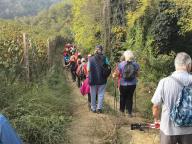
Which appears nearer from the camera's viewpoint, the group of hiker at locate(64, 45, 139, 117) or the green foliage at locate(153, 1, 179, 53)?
the group of hiker at locate(64, 45, 139, 117)

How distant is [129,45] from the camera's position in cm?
2295

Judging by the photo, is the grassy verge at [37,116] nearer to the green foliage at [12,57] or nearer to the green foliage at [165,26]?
the green foliage at [12,57]

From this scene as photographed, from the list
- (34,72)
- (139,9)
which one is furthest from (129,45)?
(34,72)

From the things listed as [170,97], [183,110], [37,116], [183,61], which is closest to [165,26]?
[37,116]

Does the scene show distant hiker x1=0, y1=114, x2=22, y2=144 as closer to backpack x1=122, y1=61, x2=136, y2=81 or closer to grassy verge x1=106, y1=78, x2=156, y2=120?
backpack x1=122, y1=61, x2=136, y2=81

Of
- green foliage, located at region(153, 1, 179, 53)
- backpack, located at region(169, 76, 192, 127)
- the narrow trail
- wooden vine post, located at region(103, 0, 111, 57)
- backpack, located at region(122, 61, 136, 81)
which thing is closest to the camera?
backpack, located at region(169, 76, 192, 127)

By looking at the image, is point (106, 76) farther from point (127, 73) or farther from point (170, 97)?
point (170, 97)

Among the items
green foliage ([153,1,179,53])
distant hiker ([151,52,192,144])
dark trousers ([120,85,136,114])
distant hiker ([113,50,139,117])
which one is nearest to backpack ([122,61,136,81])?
distant hiker ([113,50,139,117])

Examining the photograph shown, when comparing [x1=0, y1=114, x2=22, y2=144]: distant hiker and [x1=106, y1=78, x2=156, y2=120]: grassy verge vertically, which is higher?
[x1=0, y1=114, x2=22, y2=144]: distant hiker

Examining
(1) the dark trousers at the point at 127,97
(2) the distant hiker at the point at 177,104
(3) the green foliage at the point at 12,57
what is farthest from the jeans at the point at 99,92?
(2) the distant hiker at the point at 177,104

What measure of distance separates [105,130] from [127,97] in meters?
1.72

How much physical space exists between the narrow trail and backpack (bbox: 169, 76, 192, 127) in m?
3.07

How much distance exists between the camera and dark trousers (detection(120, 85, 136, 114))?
1083cm

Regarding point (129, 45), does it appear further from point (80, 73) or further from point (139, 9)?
point (80, 73)
